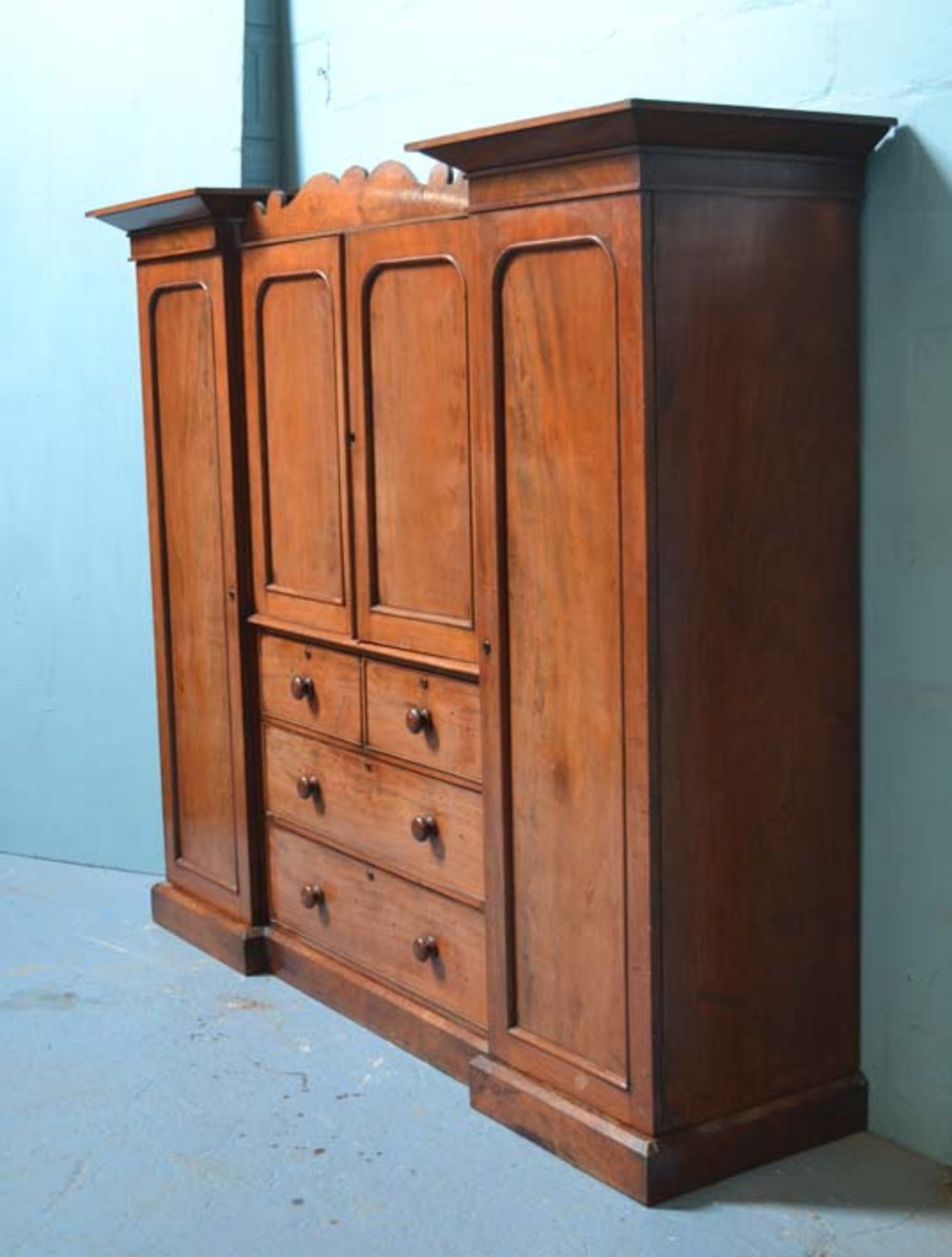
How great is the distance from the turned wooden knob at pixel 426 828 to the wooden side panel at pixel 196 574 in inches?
28.5

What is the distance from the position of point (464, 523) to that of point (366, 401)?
376mm

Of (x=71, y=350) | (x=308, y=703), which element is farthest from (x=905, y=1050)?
(x=71, y=350)

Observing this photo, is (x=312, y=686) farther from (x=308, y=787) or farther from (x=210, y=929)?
(x=210, y=929)

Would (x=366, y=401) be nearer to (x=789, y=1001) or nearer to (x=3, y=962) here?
(x=789, y=1001)

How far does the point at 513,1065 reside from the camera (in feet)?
10.5

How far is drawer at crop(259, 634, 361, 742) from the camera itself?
369 centimetres

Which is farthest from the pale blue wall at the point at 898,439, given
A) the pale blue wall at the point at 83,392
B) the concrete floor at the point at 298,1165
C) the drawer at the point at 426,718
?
the pale blue wall at the point at 83,392

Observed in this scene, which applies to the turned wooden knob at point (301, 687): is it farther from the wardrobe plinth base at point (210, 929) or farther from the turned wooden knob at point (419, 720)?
the wardrobe plinth base at point (210, 929)

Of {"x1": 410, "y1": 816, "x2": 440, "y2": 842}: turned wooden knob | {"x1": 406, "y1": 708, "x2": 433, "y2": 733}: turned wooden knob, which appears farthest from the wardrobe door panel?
{"x1": 410, "y1": 816, "x2": 440, "y2": 842}: turned wooden knob

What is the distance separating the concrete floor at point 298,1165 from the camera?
2840 mm

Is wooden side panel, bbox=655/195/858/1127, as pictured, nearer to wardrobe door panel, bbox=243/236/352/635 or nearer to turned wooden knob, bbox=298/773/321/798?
wardrobe door panel, bbox=243/236/352/635

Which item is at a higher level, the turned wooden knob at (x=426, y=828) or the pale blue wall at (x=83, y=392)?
the pale blue wall at (x=83, y=392)

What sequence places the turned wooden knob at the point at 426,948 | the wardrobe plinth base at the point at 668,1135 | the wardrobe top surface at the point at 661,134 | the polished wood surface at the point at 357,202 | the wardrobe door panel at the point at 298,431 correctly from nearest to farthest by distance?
the wardrobe top surface at the point at 661,134, the wardrobe plinth base at the point at 668,1135, the polished wood surface at the point at 357,202, the turned wooden knob at the point at 426,948, the wardrobe door panel at the point at 298,431

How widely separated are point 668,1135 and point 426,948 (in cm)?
72
